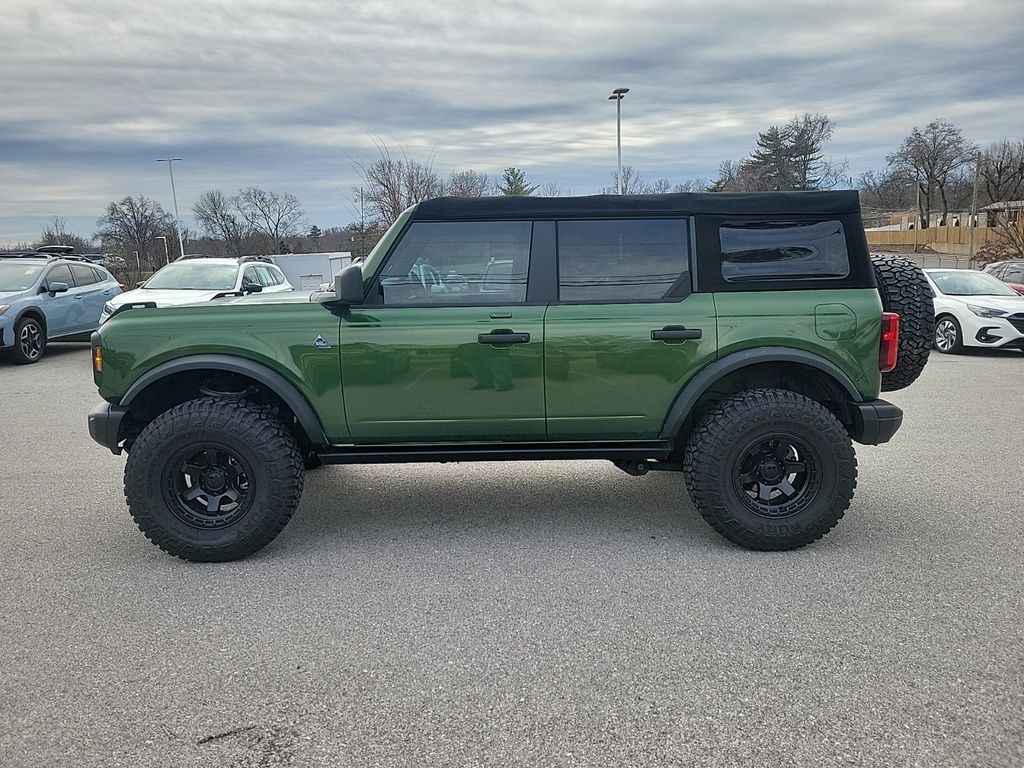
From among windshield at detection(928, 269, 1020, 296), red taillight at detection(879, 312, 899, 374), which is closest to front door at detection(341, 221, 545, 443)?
red taillight at detection(879, 312, 899, 374)

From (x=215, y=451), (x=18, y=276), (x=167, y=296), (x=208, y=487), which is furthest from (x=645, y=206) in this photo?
(x=18, y=276)

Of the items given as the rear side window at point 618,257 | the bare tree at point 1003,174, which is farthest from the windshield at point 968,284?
the bare tree at point 1003,174

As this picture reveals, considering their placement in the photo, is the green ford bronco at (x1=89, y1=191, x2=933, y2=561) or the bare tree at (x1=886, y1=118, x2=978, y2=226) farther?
the bare tree at (x1=886, y1=118, x2=978, y2=226)

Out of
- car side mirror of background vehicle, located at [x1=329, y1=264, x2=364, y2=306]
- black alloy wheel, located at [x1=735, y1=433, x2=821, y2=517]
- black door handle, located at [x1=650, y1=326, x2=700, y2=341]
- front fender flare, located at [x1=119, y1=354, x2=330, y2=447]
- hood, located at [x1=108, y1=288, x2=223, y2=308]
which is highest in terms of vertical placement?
car side mirror of background vehicle, located at [x1=329, y1=264, x2=364, y2=306]

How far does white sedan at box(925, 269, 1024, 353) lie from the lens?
11.6m

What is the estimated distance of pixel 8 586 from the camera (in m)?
3.83

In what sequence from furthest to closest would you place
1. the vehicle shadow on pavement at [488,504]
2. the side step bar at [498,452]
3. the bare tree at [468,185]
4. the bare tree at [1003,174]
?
1. the bare tree at [1003,174]
2. the bare tree at [468,185]
3. the vehicle shadow on pavement at [488,504]
4. the side step bar at [498,452]

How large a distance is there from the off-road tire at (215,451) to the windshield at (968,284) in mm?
12111

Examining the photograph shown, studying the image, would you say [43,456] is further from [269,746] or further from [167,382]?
[269,746]

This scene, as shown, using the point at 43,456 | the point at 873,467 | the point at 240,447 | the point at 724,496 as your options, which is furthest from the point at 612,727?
the point at 43,456

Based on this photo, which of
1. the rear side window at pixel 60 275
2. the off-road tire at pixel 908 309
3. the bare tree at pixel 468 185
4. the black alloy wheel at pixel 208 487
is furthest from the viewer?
the bare tree at pixel 468 185

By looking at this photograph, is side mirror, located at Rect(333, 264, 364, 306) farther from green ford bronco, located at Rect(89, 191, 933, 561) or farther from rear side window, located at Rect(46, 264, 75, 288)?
rear side window, located at Rect(46, 264, 75, 288)

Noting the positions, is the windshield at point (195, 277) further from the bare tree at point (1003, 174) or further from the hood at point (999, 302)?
the bare tree at point (1003, 174)

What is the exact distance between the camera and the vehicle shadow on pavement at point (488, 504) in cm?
450
